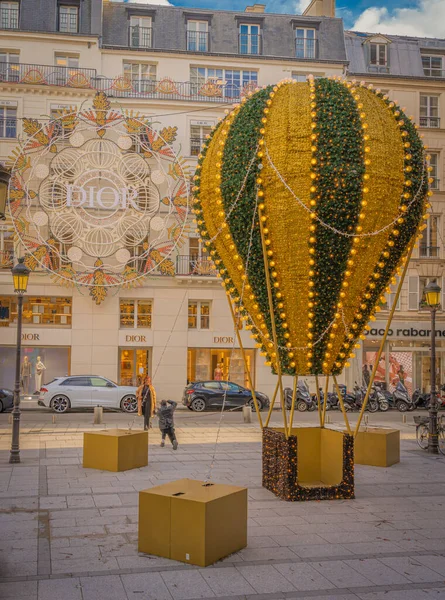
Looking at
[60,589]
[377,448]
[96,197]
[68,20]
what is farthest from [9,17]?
[60,589]

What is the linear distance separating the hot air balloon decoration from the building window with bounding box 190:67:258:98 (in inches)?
888

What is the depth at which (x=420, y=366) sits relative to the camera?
120 ft

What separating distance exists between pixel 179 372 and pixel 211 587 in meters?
25.6

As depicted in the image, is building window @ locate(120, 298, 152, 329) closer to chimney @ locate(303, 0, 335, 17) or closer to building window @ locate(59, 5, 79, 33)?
building window @ locate(59, 5, 79, 33)

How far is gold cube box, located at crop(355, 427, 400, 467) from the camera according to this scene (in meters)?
15.2

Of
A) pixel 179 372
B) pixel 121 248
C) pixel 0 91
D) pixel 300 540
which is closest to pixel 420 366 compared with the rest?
pixel 179 372

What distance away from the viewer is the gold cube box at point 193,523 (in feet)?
26.0

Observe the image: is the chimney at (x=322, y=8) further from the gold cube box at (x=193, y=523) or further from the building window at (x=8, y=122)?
the gold cube box at (x=193, y=523)

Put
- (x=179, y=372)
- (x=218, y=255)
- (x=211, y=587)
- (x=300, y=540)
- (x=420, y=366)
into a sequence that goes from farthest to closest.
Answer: (x=420, y=366) → (x=179, y=372) → (x=218, y=255) → (x=300, y=540) → (x=211, y=587)

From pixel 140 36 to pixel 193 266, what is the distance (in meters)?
11.9

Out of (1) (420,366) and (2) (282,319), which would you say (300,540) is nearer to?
(2) (282,319)

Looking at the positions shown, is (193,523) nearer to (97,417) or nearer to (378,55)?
(97,417)

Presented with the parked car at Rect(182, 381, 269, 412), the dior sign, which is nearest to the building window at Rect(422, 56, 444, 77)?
the dior sign

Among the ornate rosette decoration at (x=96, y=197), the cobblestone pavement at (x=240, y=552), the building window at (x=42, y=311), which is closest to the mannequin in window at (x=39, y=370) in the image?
the building window at (x=42, y=311)
